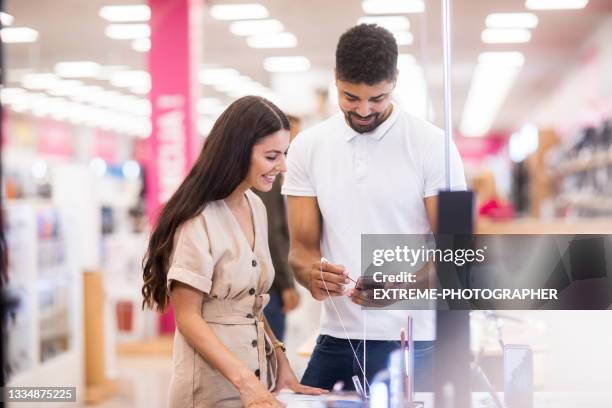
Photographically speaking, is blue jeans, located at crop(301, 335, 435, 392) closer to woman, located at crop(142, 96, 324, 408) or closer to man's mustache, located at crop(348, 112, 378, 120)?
woman, located at crop(142, 96, 324, 408)

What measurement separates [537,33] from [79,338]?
523cm

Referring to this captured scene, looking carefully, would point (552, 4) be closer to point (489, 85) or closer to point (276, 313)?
point (276, 313)

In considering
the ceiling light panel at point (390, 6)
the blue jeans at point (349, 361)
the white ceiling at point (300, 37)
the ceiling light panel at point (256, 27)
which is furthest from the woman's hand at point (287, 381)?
the ceiling light panel at point (256, 27)

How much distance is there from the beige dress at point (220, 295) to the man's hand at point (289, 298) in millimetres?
1623

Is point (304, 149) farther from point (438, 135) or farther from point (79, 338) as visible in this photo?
point (79, 338)

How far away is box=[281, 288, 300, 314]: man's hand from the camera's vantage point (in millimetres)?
3600

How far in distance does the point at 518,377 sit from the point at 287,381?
60 cm

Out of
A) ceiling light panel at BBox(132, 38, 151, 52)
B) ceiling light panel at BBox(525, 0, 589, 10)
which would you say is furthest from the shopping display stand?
ceiling light panel at BBox(525, 0, 589, 10)

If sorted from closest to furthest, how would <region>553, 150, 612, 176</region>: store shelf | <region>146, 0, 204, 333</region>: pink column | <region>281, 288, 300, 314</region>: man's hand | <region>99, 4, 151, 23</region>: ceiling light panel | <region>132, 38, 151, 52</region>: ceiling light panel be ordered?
1. <region>281, 288, 300, 314</region>: man's hand
2. <region>146, 0, 204, 333</region>: pink column
3. <region>99, 4, 151, 23</region>: ceiling light panel
4. <region>553, 150, 612, 176</region>: store shelf
5. <region>132, 38, 151, 52</region>: ceiling light panel

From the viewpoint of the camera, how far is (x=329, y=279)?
6.56ft

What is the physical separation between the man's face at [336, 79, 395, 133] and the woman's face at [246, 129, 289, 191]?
0.57 ft

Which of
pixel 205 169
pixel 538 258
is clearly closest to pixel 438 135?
pixel 538 258

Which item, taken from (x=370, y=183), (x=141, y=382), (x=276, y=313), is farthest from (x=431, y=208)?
(x=141, y=382)

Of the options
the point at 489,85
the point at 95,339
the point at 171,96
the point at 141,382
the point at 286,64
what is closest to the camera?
the point at 286,64
